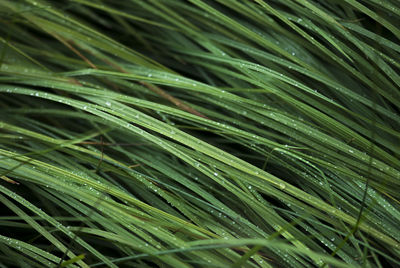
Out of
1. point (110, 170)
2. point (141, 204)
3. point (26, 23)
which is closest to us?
point (141, 204)

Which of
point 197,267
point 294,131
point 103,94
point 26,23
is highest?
point 26,23

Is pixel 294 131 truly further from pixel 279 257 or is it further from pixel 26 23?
pixel 26 23

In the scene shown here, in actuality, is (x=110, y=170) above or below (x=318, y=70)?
below

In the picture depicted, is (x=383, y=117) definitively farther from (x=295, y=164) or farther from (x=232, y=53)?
(x=232, y=53)

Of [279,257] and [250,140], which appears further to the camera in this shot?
[250,140]

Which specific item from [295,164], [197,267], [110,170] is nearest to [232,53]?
[295,164]

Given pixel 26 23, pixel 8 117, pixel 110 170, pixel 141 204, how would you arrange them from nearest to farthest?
pixel 141 204, pixel 110 170, pixel 8 117, pixel 26 23
